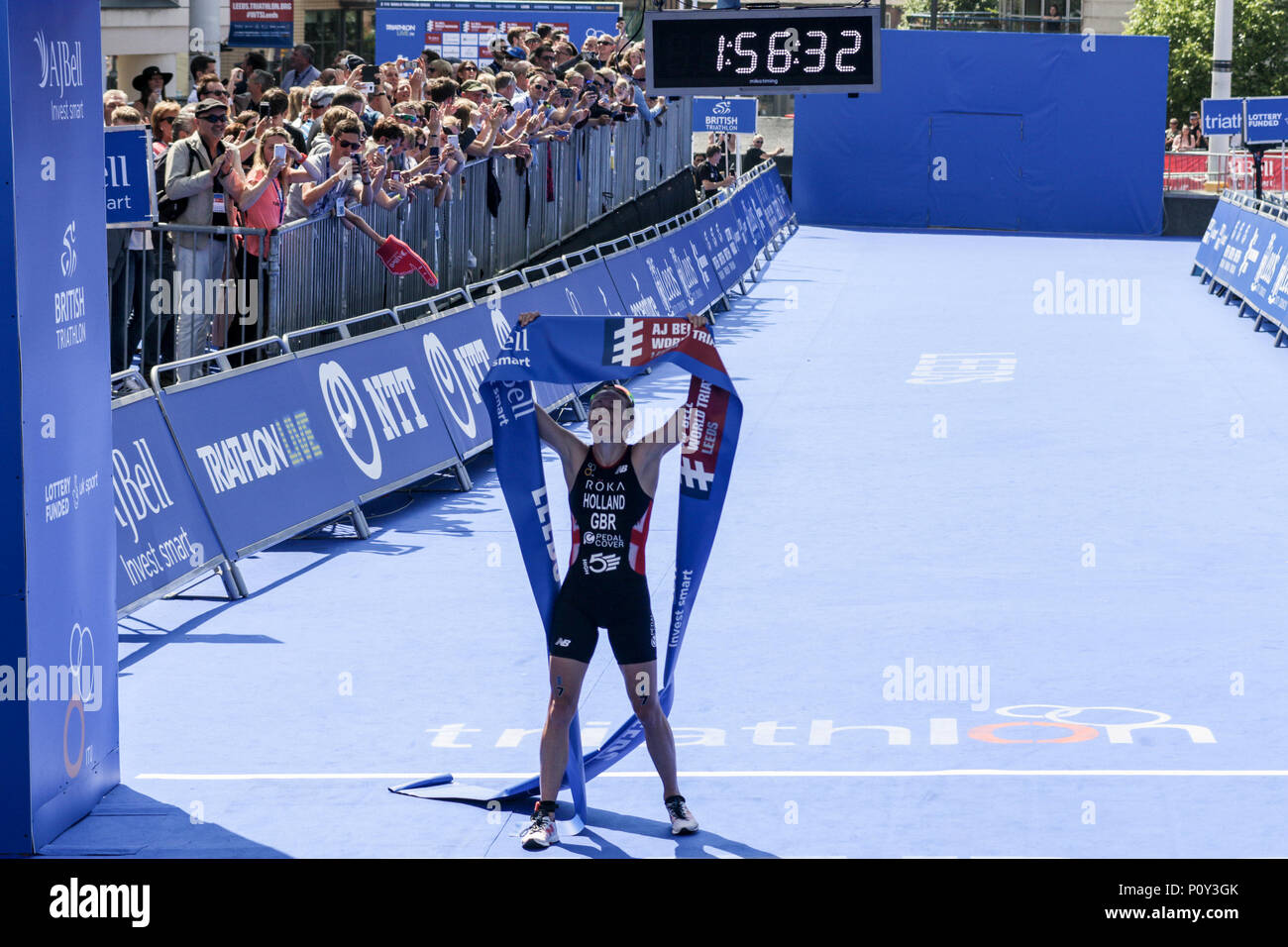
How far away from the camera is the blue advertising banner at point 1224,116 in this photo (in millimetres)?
36406

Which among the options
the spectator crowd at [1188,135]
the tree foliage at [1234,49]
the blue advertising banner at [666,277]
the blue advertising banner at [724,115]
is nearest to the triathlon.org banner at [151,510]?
the blue advertising banner at [666,277]

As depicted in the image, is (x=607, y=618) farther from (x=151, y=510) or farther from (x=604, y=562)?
(x=151, y=510)

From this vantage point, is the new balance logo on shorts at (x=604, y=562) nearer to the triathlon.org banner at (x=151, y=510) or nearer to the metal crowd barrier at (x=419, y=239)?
the triathlon.org banner at (x=151, y=510)

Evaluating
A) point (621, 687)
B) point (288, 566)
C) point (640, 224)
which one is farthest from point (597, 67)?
point (621, 687)

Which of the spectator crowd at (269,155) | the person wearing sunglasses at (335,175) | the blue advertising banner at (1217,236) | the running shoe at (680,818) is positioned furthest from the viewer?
the blue advertising banner at (1217,236)

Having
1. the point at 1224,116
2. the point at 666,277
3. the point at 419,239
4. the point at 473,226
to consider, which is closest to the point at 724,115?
the point at 1224,116

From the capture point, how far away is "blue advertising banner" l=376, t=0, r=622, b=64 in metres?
44.8

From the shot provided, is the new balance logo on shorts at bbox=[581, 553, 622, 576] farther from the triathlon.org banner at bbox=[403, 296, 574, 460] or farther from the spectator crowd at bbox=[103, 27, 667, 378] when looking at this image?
the triathlon.org banner at bbox=[403, 296, 574, 460]

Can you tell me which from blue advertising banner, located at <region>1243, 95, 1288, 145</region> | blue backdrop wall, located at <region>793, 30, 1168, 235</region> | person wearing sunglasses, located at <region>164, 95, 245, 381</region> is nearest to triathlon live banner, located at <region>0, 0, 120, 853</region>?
person wearing sunglasses, located at <region>164, 95, 245, 381</region>

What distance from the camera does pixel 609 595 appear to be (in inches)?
290

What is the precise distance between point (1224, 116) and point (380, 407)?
91.1 ft

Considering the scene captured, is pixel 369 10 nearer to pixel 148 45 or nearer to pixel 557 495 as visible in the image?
pixel 148 45

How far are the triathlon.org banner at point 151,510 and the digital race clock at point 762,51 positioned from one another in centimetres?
963

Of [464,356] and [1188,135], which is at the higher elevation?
[1188,135]
